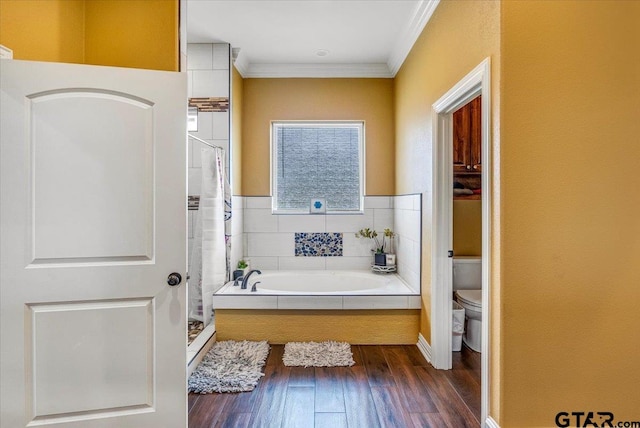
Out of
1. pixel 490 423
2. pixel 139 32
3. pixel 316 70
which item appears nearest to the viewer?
pixel 490 423

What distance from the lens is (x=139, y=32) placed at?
75.3 inches

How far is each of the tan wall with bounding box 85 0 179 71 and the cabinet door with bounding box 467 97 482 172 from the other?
2678 mm

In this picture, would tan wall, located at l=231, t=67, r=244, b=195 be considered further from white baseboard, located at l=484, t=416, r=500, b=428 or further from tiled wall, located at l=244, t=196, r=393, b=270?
white baseboard, located at l=484, t=416, r=500, b=428

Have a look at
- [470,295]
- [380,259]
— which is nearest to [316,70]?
[380,259]

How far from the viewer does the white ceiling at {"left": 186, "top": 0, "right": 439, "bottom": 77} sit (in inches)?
111


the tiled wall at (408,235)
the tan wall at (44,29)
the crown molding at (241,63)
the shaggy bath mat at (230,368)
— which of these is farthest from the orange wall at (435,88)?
the tan wall at (44,29)

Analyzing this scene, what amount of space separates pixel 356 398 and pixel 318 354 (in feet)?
2.05

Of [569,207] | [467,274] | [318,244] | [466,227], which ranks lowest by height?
[467,274]

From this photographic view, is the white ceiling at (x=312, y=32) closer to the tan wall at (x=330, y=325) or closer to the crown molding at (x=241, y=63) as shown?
the crown molding at (x=241, y=63)

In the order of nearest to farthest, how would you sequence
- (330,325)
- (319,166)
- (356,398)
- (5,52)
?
(5,52) → (356,398) → (330,325) → (319,166)

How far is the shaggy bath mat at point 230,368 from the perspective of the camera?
7.70 feet

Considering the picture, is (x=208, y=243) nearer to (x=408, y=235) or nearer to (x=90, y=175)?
(x=90, y=175)

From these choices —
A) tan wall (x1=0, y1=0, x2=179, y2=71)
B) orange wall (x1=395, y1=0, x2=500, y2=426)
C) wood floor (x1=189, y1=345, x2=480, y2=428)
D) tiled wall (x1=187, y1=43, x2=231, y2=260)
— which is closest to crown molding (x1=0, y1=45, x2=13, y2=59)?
tan wall (x1=0, y1=0, x2=179, y2=71)

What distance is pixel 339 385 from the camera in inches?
93.9
